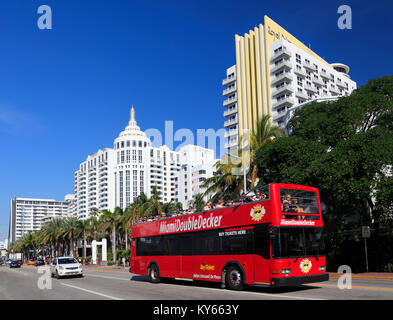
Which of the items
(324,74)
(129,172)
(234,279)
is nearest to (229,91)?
(324,74)

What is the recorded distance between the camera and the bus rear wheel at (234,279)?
15.5m

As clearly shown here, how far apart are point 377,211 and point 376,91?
882cm

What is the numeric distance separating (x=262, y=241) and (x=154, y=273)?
884 centimetres

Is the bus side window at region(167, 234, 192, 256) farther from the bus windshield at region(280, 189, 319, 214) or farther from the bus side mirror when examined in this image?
the bus windshield at region(280, 189, 319, 214)

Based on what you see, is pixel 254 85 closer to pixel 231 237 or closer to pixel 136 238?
pixel 136 238

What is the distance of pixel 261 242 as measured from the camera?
1459cm

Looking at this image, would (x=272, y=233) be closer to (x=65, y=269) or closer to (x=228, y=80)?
(x=65, y=269)

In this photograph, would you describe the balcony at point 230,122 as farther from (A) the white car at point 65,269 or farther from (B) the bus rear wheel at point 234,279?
(B) the bus rear wheel at point 234,279

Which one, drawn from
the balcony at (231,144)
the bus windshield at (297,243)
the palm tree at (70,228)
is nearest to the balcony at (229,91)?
the balcony at (231,144)

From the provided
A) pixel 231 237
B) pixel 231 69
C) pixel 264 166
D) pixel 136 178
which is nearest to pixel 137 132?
pixel 136 178

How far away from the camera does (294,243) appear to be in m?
14.3

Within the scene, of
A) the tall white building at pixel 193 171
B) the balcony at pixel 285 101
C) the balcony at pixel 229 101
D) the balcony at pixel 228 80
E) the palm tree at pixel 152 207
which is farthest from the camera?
the tall white building at pixel 193 171

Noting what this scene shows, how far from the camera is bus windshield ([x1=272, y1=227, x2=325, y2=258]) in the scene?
14.0 metres

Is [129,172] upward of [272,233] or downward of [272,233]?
upward
